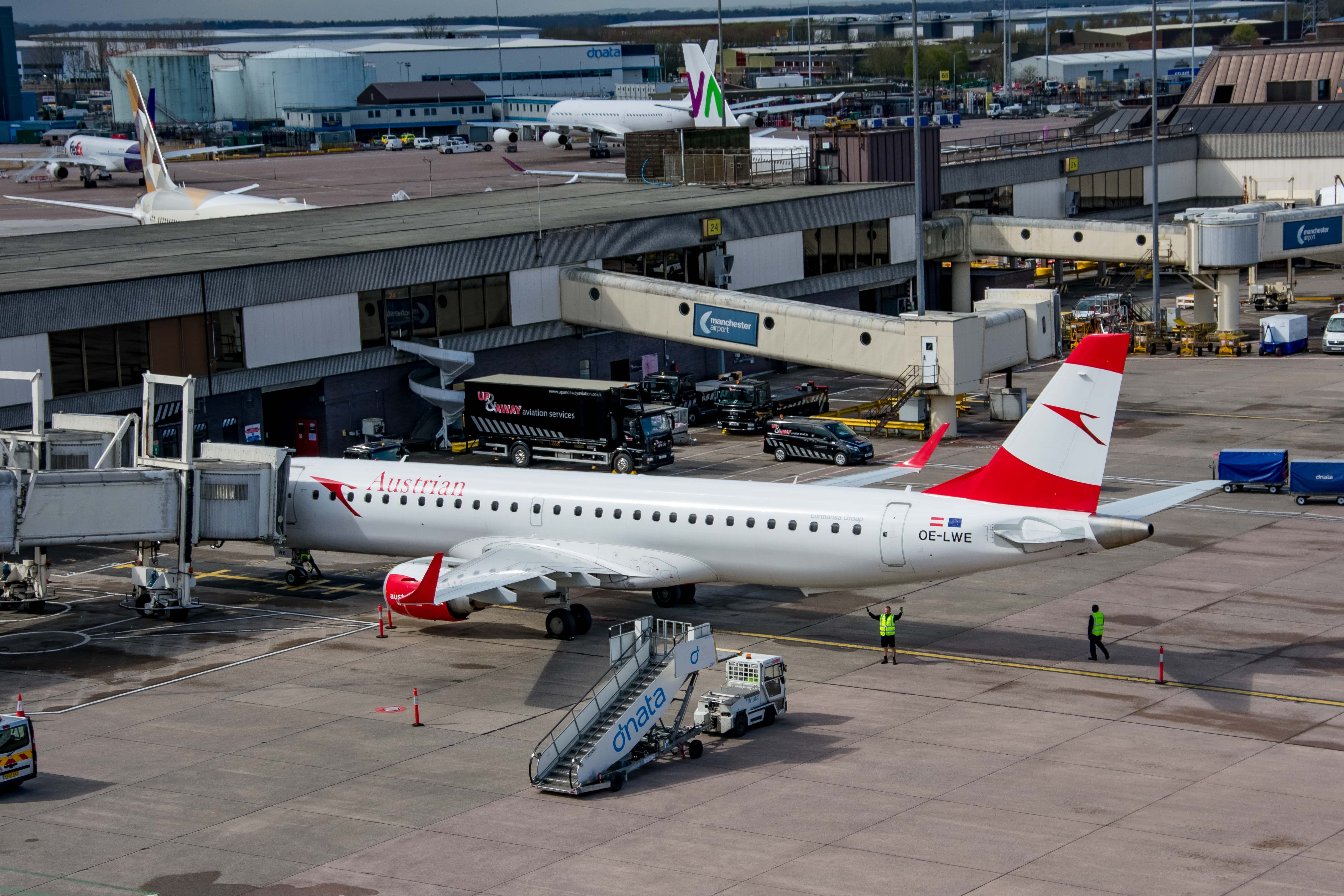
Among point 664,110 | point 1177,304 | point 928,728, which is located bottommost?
point 928,728

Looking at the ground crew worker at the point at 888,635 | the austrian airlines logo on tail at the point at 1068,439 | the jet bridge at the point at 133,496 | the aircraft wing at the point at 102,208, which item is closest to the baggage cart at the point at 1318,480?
the austrian airlines logo on tail at the point at 1068,439

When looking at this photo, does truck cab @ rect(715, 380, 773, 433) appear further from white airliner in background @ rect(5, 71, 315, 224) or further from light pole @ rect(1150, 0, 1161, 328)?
white airliner in background @ rect(5, 71, 315, 224)

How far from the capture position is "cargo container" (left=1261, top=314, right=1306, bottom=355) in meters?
93.4

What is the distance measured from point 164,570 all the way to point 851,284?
58795 mm

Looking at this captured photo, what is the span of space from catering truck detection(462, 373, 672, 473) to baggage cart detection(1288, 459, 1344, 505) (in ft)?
85.6

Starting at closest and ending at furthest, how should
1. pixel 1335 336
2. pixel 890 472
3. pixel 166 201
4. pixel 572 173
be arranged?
pixel 890 472, pixel 1335 336, pixel 166 201, pixel 572 173

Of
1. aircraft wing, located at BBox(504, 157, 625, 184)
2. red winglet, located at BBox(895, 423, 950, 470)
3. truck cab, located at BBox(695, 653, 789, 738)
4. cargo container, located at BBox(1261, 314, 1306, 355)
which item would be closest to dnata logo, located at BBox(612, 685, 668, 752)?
truck cab, located at BBox(695, 653, 789, 738)

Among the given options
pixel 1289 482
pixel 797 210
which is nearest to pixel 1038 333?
pixel 1289 482

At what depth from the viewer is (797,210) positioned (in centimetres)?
9619

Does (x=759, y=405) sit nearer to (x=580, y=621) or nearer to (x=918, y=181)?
(x=918, y=181)

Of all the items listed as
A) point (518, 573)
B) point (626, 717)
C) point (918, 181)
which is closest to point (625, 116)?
point (918, 181)

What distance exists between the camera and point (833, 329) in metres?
76.5

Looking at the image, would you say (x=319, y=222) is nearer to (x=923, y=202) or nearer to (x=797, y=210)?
(x=797, y=210)

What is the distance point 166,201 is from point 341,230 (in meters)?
28.6
